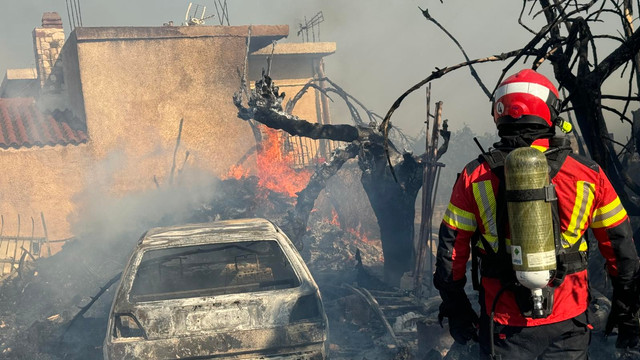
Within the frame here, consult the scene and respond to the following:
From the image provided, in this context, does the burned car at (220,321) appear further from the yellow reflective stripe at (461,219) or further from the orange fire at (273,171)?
the orange fire at (273,171)

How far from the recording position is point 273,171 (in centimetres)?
1620

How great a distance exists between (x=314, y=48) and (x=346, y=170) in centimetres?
654

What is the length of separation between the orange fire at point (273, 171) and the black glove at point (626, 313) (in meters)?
12.3

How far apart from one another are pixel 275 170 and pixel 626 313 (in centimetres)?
1322

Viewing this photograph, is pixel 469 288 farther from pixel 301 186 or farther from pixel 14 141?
pixel 14 141

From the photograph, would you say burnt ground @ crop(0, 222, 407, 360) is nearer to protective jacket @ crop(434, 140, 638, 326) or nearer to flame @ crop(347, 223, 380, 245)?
flame @ crop(347, 223, 380, 245)

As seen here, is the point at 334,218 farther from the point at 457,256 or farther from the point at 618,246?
the point at 618,246

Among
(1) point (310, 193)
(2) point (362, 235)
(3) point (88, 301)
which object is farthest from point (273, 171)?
(3) point (88, 301)

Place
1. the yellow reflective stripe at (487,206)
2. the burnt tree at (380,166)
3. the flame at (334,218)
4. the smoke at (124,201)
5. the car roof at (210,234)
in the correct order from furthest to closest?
1. the flame at (334,218)
2. the smoke at (124,201)
3. the burnt tree at (380,166)
4. the car roof at (210,234)
5. the yellow reflective stripe at (487,206)

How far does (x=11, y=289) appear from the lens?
11477 mm

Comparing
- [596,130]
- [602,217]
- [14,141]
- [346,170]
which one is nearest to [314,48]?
[346,170]

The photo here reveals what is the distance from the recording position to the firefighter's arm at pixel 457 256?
332 cm

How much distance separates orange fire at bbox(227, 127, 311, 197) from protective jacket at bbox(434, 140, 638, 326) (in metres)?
12.2

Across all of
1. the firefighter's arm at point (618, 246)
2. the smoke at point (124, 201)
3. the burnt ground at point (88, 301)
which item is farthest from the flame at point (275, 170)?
the firefighter's arm at point (618, 246)
